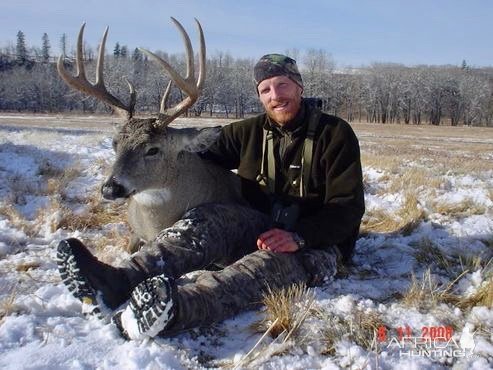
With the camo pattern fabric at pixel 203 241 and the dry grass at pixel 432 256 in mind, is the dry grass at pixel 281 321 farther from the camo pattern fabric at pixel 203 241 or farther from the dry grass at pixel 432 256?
the dry grass at pixel 432 256

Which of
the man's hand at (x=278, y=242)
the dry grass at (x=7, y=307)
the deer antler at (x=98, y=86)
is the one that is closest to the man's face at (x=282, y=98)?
the man's hand at (x=278, y=242)

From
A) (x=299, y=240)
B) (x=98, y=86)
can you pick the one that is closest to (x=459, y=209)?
(x=299, y=240)

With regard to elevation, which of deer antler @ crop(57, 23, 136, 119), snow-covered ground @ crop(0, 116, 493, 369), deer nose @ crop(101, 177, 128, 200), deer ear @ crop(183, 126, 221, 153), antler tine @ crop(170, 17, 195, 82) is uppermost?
antler tine @ crop(170, 17, 195, 82)

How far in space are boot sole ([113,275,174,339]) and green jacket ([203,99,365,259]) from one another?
123 centimetres

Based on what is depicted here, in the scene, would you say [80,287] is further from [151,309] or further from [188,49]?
[188,49]

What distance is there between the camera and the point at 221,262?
12.0 ft

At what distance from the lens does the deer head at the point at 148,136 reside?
3912 mm

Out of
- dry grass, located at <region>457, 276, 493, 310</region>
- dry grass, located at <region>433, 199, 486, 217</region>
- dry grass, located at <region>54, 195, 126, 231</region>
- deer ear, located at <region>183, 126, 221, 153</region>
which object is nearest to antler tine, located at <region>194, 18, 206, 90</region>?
deer ear, located at <region>183, 126, 221, 153</region>

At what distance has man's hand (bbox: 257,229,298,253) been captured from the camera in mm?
3238

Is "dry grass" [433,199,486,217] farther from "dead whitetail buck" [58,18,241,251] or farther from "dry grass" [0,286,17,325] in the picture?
"dry grass" [0,286,17,325]

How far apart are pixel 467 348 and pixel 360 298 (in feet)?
2.41

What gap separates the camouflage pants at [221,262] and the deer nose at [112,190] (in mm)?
587

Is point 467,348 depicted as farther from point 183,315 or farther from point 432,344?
point 183,315

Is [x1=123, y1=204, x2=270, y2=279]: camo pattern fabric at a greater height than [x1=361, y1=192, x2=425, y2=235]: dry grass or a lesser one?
greater
